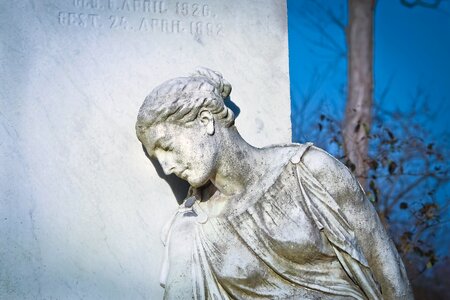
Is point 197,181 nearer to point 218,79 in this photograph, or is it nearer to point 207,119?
point 207,119

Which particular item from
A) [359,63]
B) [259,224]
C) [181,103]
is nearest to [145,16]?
[181,103]

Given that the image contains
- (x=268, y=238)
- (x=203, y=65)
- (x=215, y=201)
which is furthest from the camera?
(x=203, y=65)

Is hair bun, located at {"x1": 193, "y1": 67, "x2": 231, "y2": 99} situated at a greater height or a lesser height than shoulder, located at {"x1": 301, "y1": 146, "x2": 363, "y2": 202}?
greater

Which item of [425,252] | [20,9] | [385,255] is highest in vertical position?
[20,9]

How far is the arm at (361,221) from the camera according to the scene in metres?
2.74

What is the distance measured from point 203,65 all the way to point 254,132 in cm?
32

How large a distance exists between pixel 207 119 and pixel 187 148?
125 mm

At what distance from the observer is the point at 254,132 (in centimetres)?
311

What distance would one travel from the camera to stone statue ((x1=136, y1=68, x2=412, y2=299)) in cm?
268

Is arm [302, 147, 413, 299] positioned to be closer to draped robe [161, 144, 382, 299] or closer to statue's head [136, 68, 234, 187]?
draped robe [161, 144, 382, 299]

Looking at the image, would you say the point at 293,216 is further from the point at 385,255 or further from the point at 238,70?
the point at 238,70

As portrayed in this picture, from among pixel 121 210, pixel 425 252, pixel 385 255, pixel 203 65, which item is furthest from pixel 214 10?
pixel 425 252

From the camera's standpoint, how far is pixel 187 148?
8.86 feet

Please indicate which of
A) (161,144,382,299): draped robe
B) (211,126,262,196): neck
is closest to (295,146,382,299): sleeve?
(161,144,382,299): draped robe
